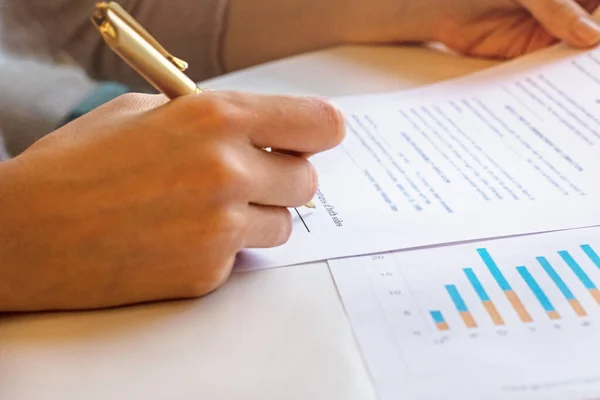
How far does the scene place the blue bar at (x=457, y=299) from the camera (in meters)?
0.39

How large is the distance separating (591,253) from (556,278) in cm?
4

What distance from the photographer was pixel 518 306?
15.2 inches

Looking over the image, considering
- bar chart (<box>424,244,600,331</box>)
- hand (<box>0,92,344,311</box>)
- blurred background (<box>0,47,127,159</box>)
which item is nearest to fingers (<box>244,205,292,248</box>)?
hand (<box>0,92,344,311</box>)

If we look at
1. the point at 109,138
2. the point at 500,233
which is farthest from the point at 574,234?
the point at 109,138

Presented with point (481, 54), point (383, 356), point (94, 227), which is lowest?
point (383, 356)

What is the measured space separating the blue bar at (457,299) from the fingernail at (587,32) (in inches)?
16.0

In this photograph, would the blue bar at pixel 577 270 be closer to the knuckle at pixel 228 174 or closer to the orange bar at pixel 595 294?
the orange bar at pixel 595 294

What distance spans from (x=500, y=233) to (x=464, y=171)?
0.09 metres

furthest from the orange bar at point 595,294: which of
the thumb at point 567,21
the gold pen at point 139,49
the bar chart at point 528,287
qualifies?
the thumb at point 567,21

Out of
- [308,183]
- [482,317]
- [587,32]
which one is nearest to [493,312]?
[482,317]

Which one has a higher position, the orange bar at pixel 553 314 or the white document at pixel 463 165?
the white document at pixel 463 165

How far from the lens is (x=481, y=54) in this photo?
75cm

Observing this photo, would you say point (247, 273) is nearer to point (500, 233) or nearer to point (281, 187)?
point (281, 187)

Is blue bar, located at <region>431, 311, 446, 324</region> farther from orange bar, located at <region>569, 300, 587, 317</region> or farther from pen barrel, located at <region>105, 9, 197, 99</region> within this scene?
pen barrel, located at <region>105, 9, 197, 99</region>
